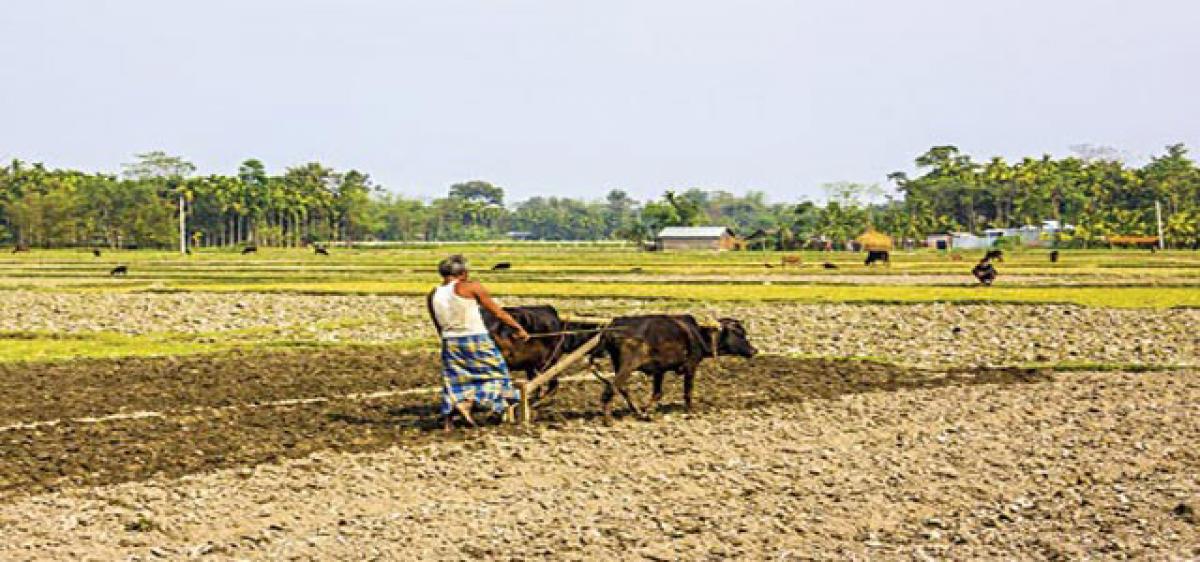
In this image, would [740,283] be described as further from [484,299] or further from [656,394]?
[484,299]

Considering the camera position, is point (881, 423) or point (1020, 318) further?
point (1020, 318)

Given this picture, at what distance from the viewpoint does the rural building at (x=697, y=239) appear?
128625 millimetres

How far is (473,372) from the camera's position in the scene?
40.5 feet

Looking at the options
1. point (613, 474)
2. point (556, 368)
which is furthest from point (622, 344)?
point (613, 474)

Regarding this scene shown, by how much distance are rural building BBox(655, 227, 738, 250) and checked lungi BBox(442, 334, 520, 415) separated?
115051 millimetres

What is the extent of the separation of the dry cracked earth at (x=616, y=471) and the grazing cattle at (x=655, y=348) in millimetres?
331

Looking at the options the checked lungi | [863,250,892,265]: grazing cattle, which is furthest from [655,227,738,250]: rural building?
the checked lungi

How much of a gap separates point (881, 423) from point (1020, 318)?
15.1 meters

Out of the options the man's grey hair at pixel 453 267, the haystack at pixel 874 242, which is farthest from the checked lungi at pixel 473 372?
the haystack at pixel 874 242

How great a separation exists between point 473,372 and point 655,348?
2069 mm

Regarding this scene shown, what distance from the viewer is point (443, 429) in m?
12.7

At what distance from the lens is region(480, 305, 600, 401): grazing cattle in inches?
532

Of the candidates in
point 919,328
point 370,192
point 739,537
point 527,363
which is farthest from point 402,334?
point 370,192

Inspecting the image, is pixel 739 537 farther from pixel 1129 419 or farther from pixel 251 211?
pixel 251 211
